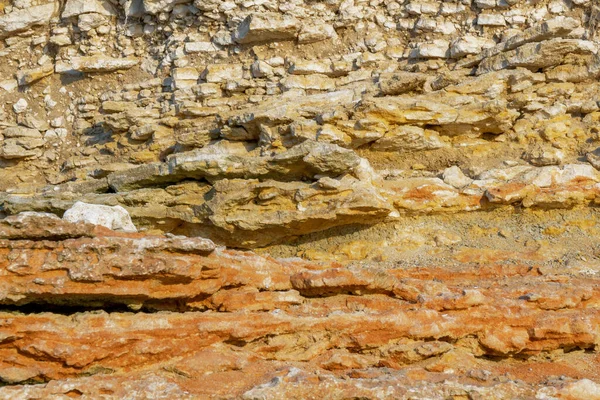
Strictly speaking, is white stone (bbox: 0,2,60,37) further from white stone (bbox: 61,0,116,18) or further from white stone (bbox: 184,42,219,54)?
white stone (bbox: 184,42,219,54)

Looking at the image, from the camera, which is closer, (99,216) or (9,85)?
(99,216)

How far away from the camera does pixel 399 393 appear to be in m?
5.50

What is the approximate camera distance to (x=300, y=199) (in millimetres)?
9969

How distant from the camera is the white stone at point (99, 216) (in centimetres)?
779

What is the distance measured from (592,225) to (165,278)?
7.40 metres

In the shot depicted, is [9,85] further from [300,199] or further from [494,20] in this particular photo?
[494,20]

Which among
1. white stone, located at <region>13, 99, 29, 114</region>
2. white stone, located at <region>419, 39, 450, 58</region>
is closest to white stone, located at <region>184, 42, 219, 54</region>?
white stone, located at <region>13, 99, 29, 114</region>

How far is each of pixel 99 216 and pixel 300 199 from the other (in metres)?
3.46

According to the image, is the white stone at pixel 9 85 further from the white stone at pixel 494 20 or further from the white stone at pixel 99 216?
the white stone at pixel 494 20

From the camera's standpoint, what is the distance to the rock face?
590 centimetres

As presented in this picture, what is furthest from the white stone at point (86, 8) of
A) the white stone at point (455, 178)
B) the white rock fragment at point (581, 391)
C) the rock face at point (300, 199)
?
the white rock fragment at point (581, 391)

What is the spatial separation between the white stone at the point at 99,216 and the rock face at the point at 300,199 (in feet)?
0.20

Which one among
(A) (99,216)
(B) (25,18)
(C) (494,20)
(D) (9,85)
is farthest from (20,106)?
(C) (494,20)

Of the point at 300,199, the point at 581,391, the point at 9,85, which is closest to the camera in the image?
the point at 581,391
